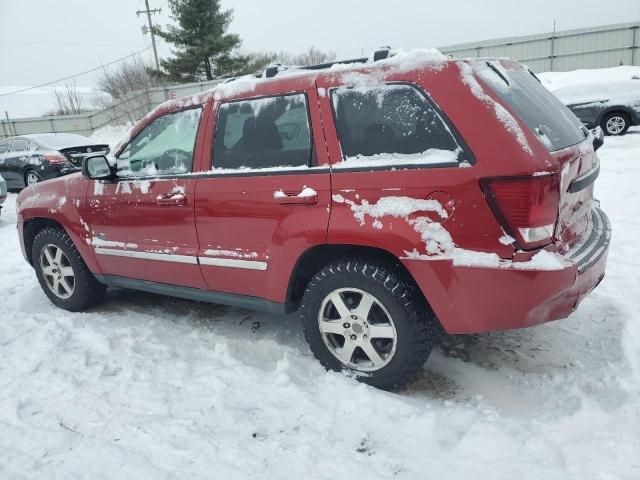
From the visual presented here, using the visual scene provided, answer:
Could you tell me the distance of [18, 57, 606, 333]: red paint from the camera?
2355 millimetres

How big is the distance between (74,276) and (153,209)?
Result: 129 cm

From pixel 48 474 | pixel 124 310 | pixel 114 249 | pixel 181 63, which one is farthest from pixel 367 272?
pixel 181 63

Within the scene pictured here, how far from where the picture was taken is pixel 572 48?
21.3 meters

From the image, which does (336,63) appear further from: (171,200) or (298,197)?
(171,200)

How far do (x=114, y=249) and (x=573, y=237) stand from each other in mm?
3190

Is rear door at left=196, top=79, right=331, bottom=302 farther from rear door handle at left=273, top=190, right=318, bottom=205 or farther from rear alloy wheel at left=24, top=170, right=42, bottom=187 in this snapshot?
rear alloy wheel at left=24, top=170, right=42, bottom=187

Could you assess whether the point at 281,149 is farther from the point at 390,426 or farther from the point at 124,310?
the point at 124,310

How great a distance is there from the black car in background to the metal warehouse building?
50.5 feet

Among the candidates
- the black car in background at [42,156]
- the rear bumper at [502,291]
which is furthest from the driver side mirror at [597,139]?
the black car in background at [42,156]

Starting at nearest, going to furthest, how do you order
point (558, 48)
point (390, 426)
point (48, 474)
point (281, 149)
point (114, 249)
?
point (48, 474) → point (390, 426) → point (281, 149) → point (114, 249) → point (558, 48)

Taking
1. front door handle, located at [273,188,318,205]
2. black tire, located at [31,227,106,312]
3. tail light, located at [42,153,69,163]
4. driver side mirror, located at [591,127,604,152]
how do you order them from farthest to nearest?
tail light, located at [42,153,69,163]
black tire, located at [31,227,106,312]
driver side mirror, located at [591,127,604,152]
front door handle, located at [273,188,318,205]

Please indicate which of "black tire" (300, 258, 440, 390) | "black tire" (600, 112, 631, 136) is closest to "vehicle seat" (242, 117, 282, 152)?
"black tire" (300, 258, 440, 390)

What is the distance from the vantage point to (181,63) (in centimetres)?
2788

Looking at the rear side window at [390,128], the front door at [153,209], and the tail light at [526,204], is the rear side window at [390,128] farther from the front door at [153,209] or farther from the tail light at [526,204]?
the front door at [153,209]
